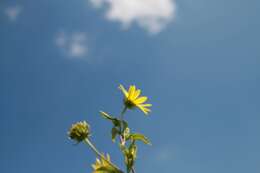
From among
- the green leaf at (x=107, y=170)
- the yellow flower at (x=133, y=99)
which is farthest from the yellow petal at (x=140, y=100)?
the green leaf at (x=107, y=170)

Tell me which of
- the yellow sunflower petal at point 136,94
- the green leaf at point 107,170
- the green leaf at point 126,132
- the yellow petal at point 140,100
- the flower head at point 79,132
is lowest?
the green leaf at point 107,170

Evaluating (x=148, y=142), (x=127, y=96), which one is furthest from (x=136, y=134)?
(x=127, y=96)

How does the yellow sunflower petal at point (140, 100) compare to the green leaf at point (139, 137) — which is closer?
the green leaf at point (139, 137)

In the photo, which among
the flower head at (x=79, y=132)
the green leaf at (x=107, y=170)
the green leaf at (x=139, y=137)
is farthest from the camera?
the flower head at (x=79, y=132)

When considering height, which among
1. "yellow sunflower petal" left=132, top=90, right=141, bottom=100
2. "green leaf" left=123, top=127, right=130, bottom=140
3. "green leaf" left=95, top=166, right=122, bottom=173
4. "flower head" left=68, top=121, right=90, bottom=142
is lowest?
"green leaf" left=95, top=166, right=122, bottom=173

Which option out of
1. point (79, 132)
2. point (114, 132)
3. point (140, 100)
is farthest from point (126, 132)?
point (140, 100)

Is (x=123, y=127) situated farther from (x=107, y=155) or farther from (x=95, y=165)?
(x=95, y=165)

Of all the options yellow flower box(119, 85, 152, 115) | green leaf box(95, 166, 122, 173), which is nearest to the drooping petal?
yellow flower box(119, 85, 152, 115)

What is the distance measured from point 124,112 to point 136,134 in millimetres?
701

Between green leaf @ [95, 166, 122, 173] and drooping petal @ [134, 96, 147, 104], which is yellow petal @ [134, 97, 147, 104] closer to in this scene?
drooping petal @ [134, 96, 147, 104]

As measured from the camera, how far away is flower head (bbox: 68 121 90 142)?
3.26 m

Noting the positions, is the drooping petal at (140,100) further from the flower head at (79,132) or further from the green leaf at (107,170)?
the green leaf at (107,170)

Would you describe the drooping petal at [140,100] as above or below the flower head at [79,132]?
above

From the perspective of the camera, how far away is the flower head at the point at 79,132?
3.26 meters
